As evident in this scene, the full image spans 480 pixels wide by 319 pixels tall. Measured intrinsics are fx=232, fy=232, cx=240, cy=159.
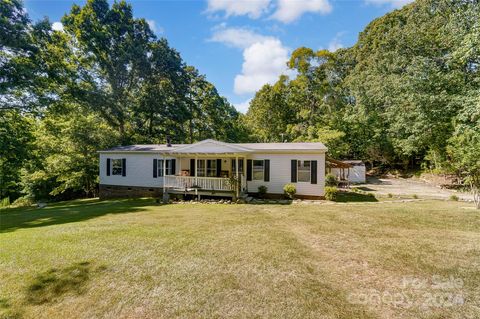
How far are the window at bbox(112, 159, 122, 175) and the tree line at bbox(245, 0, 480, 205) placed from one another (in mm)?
14254

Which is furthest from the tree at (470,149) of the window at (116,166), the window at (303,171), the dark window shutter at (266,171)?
the window at (116,166)

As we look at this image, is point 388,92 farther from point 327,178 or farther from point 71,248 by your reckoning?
point 71,248

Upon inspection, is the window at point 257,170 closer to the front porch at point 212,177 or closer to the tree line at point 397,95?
the front porch at point 212,177

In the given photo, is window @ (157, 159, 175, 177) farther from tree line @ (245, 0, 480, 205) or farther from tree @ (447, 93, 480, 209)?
tree @ (447, 93, 480, 209)

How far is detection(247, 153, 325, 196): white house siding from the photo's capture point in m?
12.7

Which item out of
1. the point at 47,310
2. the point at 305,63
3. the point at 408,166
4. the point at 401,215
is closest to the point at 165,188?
the point at 47,310

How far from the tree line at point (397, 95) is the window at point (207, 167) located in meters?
9.59

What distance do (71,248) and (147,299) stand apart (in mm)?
3502

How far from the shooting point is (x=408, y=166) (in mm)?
29375

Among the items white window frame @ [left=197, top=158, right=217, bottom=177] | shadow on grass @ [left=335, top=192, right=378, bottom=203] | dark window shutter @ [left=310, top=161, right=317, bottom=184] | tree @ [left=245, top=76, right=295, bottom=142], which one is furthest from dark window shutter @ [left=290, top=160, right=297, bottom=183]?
tree @ [left=245, top=76, right=295, bottom=142]

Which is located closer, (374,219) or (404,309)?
(404,309)

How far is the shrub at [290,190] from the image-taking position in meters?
12.8

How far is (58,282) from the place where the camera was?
448 cm

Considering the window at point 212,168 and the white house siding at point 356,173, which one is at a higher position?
the window at point 212,168
